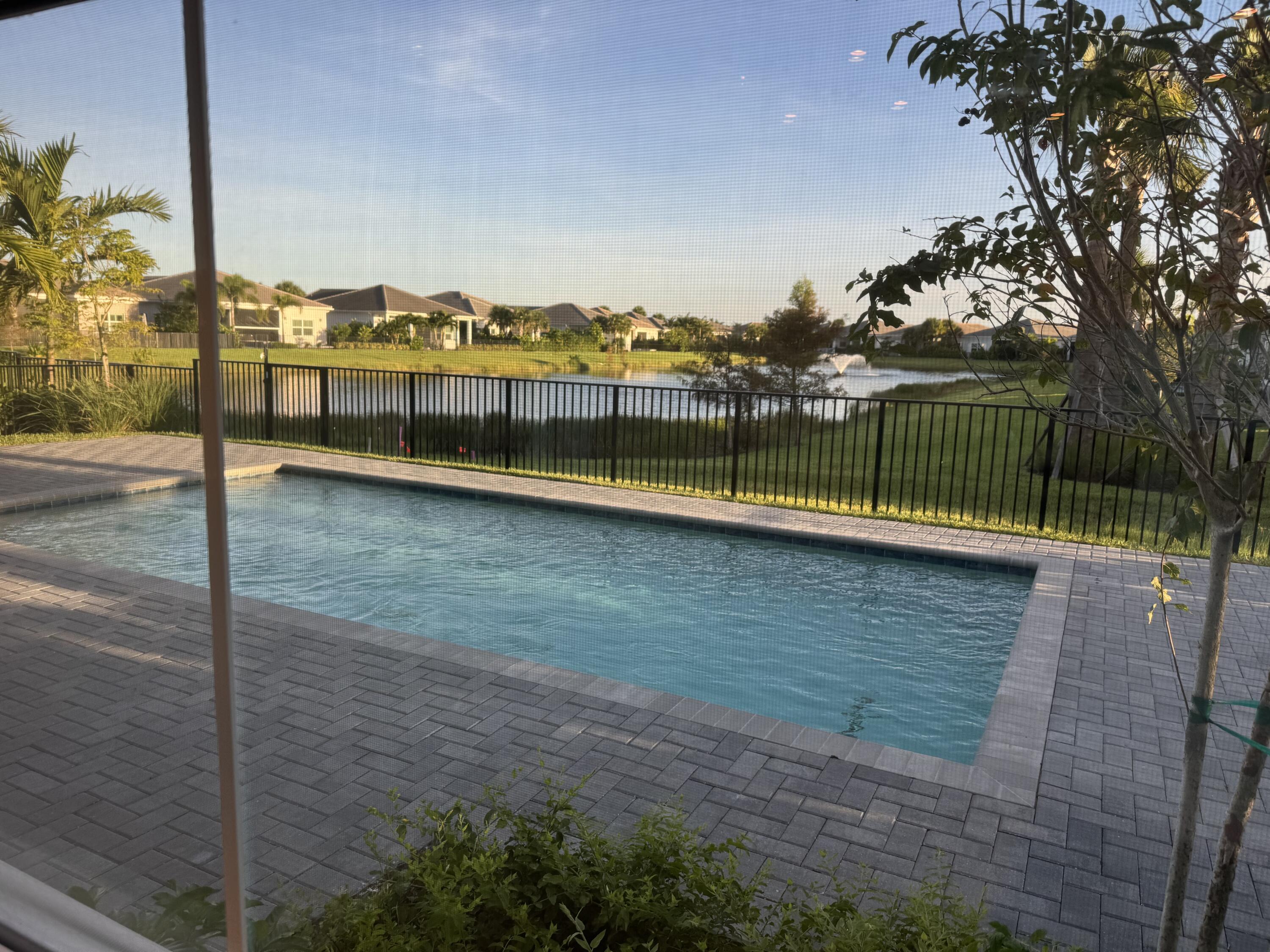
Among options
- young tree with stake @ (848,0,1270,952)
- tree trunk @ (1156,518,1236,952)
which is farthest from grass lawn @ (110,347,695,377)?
tree trunk @ (1156,518,1236,952)

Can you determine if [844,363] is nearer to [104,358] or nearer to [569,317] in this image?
[569,317]

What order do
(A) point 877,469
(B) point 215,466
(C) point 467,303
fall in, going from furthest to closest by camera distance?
(A) point 877,469 → (C) point 467,303 → (B) point 215,466

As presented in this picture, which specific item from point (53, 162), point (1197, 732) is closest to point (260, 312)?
point (53, 162)

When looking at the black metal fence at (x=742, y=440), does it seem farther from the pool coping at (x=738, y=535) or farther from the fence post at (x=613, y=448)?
the pool coping at (x=738, y=535)

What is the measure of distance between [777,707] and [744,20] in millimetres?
2070

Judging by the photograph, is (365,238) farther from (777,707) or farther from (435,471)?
(435,471)

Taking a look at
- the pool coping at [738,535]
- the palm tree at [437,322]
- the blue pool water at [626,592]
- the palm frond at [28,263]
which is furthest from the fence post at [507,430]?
the palm frond at [28,263]

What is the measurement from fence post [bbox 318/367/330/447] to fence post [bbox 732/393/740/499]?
3.87ft

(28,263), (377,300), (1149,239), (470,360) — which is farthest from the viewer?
(28,263)

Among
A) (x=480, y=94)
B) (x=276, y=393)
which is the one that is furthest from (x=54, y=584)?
(x=480, y=94)

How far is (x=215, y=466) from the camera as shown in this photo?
128cm

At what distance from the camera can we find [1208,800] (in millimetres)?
2068

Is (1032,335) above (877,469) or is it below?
above

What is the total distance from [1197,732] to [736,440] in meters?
2.21
